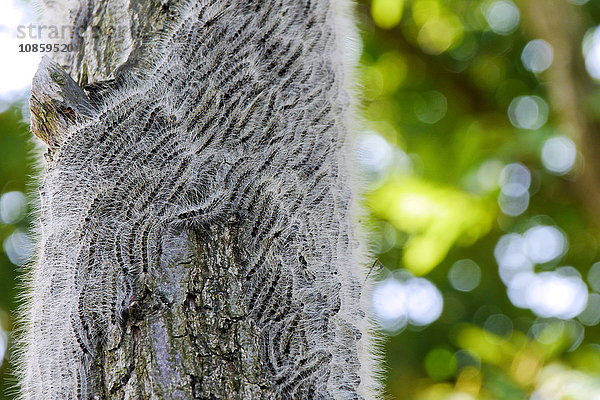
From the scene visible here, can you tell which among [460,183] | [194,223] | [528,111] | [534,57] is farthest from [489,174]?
[194,223]

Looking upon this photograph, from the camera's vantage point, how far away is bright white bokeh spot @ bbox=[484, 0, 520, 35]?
12.2ft

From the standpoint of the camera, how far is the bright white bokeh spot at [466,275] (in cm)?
370

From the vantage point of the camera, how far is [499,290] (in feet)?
12.2

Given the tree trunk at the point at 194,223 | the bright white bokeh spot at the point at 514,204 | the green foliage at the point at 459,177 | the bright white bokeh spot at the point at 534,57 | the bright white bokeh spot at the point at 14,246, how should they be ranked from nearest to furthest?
1. the tree trunk at the point at 194,223
2. the bright white bokeh spot at the point at 14,246
3. the green foliage at the point at 459,177
4. the bright white bokeh spot at the point at 514,204
5. the bright white bokeh spot at the point at 534,57

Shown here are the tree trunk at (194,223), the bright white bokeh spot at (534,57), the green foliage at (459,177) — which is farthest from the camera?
the bright white bokeh spot at (534,57)

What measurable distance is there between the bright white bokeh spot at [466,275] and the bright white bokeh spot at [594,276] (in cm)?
57

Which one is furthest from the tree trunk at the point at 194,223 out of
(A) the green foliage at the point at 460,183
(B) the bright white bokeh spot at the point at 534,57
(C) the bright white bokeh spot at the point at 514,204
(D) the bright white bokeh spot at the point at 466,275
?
(B) the bright white bokeh spot at the point at 534,57

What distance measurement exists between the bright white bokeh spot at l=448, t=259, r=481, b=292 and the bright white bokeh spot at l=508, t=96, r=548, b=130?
30.3 inches

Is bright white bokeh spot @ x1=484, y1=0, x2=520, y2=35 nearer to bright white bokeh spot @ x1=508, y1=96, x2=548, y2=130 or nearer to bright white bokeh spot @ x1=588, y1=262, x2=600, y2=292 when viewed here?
bright white bokeh spot @ x1=508, y1=96, x2=548, y2=130

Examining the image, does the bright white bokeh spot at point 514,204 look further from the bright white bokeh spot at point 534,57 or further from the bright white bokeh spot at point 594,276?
the bright white bokeh spot at point 534,57

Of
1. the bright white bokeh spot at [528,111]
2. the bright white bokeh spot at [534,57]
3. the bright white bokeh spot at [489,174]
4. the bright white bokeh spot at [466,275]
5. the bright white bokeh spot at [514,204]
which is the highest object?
the bright white bokeh spot at [534,57]

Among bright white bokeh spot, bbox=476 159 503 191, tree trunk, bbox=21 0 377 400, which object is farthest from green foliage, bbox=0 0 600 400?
tree trunk, bbox=21 0 377 400

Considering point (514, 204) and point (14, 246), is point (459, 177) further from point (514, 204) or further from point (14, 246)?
point (14, 246)

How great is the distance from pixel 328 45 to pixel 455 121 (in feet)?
9.04
